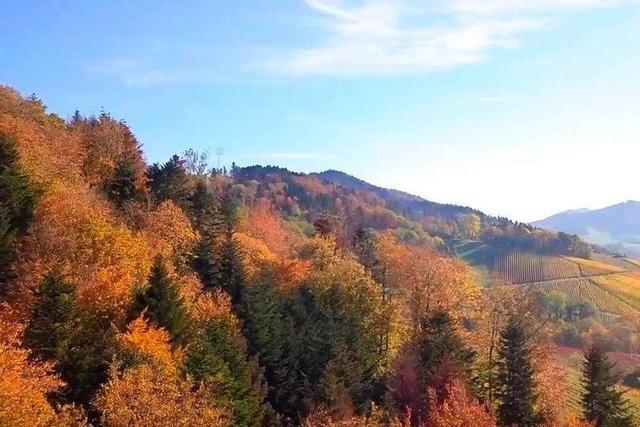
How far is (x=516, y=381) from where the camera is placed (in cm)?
5062

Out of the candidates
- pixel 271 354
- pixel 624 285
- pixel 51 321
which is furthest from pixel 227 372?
pixel 624 285

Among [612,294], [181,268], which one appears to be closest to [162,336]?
[181,268]

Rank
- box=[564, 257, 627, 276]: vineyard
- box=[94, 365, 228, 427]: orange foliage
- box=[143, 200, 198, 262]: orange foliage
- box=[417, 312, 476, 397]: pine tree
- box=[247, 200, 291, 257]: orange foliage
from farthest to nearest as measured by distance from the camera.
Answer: box=[564, 257, 627, 276]: vineyard → box=[247, 200, 291, 257]: orange foliage → box=[143, 200, 198, 262]: orange foliage → box=[417, 312, 476, 397]: pine tree → box=[94, 365, 228, 427]: orange foliage

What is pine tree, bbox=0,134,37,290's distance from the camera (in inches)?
1524

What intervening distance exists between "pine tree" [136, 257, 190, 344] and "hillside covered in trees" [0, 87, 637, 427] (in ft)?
0.39

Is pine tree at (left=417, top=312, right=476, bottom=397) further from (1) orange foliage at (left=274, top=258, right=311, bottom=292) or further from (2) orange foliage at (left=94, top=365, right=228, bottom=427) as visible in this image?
(2) orange foliage at (left=94, top=365, right=228, bottom=427)

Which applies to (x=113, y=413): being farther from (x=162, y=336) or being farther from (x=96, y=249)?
(x=96, y=249)

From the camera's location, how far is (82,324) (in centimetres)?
3691

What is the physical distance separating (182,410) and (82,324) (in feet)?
36.4

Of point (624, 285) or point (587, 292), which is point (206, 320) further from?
point (624, 285)

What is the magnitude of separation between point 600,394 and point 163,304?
127ft

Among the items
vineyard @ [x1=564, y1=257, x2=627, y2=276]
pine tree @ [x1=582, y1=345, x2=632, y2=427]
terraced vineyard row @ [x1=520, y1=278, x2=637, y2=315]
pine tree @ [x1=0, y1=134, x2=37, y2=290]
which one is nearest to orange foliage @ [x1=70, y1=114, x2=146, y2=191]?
pine tree @ [x1=0, y1=134, x2=37, y2=290]

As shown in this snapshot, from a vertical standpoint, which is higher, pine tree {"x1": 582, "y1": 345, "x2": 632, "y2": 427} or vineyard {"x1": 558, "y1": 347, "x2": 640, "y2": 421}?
pine tree {"x1": 582, "y1": 345, "x2": 632, "y2": 427}

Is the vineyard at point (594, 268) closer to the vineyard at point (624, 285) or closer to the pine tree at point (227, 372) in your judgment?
the vineyard at point (624, 285)
